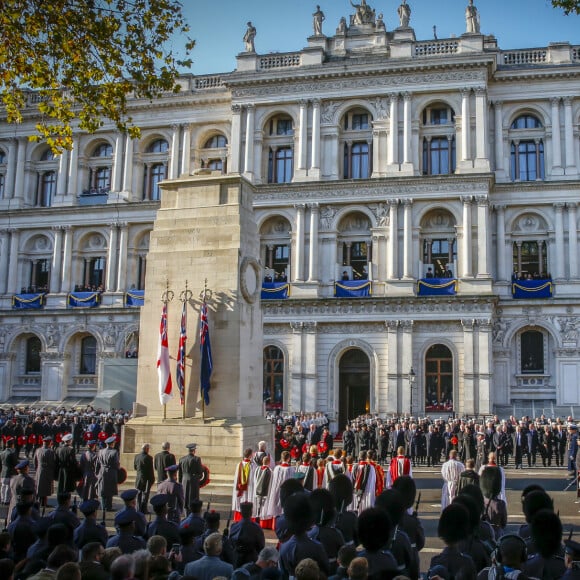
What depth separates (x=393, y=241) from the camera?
39.9 meters

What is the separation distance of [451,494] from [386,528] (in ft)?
26.3

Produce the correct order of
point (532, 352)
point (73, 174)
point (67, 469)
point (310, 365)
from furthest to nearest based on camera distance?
point (73, 174), point (310, 365), point (532, 352), point (67, 469)

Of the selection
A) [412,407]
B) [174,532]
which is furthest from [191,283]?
[412,407]

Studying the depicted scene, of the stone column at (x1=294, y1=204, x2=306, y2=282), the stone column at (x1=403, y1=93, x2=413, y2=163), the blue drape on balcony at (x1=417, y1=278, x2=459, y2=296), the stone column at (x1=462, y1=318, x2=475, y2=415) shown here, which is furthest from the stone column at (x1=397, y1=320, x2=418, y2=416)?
the stone column at (x1=403, y1=93, x2=413, y2=163)

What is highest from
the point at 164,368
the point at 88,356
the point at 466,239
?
the point at 466,239

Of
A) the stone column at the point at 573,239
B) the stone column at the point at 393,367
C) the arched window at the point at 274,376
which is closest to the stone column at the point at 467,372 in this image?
the stone column at the point at 393,367

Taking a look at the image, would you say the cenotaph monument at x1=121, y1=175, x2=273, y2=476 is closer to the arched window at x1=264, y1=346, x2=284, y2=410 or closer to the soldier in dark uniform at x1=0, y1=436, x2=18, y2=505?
the soldier in dark uniform at x1=0, y1=436, x2=18, y2=505

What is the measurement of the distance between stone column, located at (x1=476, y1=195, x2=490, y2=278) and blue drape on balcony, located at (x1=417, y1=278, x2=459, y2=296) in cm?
142

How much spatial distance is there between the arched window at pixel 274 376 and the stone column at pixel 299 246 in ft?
13.8

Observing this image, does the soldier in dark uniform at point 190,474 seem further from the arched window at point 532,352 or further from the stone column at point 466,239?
the arched window at point 532,352

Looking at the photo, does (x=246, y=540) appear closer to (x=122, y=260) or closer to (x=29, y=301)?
(x=122, y=260)

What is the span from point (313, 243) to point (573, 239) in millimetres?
13804

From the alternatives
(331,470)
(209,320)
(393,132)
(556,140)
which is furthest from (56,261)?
(331,470)

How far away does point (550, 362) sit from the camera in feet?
127
